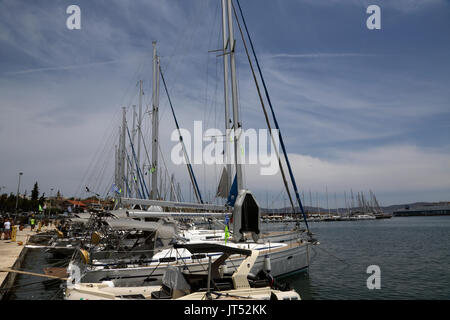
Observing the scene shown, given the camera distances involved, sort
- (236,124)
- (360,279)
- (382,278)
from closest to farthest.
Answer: (236,124), (360,279), (382,278)

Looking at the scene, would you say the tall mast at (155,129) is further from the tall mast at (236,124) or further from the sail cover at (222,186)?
the tall mast at (236,124)

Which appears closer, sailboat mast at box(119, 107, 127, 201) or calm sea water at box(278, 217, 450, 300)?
calm sea water at box(278, 217, 450, 300)

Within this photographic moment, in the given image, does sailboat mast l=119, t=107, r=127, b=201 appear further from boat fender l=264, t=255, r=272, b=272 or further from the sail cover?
boat fender l=264, t=255, r=272, b=272

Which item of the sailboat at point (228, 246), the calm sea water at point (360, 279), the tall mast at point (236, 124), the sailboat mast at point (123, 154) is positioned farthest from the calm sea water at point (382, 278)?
the sailboat mast at point (123, 154)

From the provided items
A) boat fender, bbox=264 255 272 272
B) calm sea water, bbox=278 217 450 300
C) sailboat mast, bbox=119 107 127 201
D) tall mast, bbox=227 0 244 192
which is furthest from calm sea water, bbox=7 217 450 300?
sailboat mast, bbox=119 107 127 201

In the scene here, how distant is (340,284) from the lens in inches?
682

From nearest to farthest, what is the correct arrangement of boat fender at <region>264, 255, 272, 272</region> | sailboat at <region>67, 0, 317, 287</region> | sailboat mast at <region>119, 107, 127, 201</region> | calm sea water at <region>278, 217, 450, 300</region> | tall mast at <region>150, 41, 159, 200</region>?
sailboat at <region>67, 0, 317, 287</region> → boat fender at <region>264, 255, 272, 272</region> → calm sea water at <region>278, 217, 450, 300</region> → tall mast at <region>150, 41, 159, 200</region> → sailboat mast at <region>119, 107, 127, 201</region>

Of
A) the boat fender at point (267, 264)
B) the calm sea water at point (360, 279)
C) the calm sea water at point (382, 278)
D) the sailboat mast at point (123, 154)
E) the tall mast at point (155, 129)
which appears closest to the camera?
the boat fender at point (267, 264)

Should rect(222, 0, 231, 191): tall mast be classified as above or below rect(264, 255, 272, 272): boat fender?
above

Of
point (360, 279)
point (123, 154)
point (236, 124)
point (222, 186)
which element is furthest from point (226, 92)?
point (123, 154)

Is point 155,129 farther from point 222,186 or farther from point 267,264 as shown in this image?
point 267,264

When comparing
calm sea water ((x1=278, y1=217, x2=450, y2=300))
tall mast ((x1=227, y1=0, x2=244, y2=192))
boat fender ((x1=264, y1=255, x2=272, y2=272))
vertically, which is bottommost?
calm sea water ((x1=278, y1=217, x2=450, y2=300))

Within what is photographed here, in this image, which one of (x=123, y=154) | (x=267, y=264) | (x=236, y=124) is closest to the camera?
(x=267, y=264)
